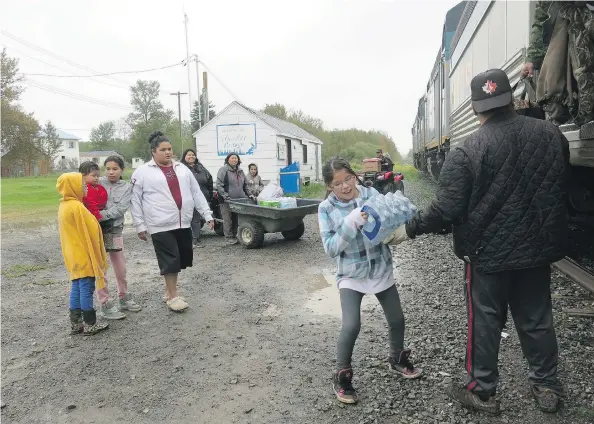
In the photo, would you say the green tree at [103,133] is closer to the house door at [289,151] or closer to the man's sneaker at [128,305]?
the house door at [289,151]

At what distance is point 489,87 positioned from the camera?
2650 millimetres

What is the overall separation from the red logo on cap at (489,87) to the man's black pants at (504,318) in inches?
40.4

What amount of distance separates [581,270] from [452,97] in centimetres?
766

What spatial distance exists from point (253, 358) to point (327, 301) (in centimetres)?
160

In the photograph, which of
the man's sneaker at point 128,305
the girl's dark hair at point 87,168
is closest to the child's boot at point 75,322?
the man's sneaker at point 128,305

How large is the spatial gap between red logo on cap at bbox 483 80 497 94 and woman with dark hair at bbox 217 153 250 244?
22.0ft

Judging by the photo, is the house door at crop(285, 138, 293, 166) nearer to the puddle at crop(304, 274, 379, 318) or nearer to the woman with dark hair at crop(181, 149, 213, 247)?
the woman with dark hair at crop(181, 149, 213, 247)

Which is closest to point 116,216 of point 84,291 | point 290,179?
point 84,291

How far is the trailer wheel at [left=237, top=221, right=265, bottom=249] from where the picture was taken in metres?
8.30

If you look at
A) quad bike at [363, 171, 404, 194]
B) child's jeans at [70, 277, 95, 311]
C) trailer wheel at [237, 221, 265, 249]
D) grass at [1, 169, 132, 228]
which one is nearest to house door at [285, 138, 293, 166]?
quad bike at [363, 171, 404, 194]

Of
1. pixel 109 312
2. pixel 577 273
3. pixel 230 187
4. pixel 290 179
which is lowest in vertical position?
pixel 109 312

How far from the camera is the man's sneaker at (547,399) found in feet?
8.89

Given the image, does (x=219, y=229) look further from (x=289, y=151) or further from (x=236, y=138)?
(x=289, y=151)

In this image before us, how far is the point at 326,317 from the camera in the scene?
15.3 feet
